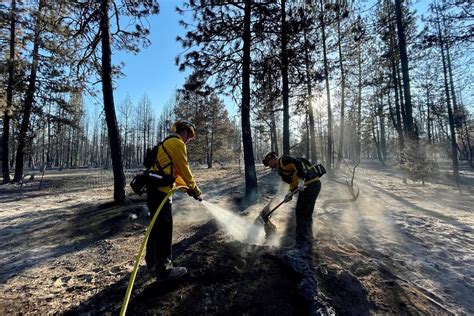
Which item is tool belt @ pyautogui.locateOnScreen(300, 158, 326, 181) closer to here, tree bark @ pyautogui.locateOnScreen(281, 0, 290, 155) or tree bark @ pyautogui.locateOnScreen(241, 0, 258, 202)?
tree bark @ pyautogui.locateOnScreen(241, 0, 258, 202)

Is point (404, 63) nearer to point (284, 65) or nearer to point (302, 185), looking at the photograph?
point (284, 65)

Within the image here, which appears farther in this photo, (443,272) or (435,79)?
(435,79)

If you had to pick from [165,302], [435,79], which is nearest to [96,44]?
[165,302]

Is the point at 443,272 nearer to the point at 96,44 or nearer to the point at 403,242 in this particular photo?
the point at 403,242

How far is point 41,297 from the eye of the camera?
3.56 m

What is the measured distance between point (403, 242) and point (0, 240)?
8.27 metres

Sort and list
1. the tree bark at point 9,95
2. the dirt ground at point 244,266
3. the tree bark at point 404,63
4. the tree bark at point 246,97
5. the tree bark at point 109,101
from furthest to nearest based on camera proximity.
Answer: the tree bark at point 9,95
the tree bark at point 404,63
the tree bark at point 246,97
the tree bark at point 109,101
the dirt ground at point 244,266

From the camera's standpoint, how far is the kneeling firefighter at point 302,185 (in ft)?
16.9

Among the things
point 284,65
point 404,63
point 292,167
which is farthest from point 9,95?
point 404,63

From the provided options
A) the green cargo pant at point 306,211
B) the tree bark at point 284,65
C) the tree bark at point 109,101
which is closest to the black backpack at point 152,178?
the green cargo pant at point 306,211

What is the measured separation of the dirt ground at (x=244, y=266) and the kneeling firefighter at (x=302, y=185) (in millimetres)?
328

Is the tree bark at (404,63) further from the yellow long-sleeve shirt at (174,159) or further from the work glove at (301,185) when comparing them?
the yellow long-sleeve shirt at (174,159)

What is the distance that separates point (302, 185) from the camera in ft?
16.5

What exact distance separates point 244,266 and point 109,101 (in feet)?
24.0
